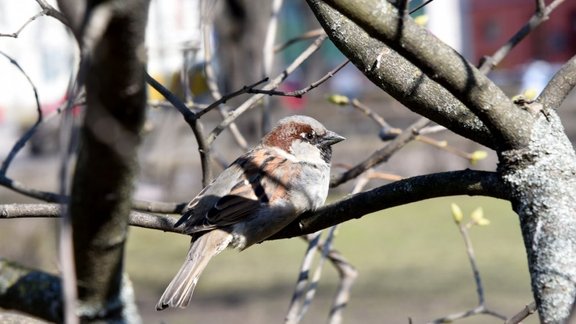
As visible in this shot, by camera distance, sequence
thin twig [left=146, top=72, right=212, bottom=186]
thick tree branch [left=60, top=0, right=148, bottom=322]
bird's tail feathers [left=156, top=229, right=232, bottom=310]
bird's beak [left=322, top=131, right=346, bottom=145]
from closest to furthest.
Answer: thick tree branch [left=60, top=0, right=148, bottom=322] → thin twig [left=146, top=72, right=212, bottom=186] → bird's tail feathers [left=156, top=229, right=232, bottom=310] → bird's beak [left=322, top=131, right=346, bottom=145]

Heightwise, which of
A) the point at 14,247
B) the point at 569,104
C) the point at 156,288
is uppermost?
the point at 569,104

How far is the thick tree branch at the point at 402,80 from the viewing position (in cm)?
187

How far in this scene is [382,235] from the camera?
1226 cm

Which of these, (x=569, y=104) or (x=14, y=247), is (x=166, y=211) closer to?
(x=14, y=247)

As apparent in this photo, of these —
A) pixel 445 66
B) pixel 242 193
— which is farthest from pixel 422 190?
pixel 242 193

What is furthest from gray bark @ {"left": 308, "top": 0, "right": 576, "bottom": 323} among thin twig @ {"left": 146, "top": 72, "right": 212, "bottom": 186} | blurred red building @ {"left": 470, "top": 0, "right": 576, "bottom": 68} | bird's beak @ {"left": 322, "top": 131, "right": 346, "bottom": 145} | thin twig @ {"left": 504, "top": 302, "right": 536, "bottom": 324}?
blurred red building @ {"left": 470, "top": 0, "right": 576, "bottom": 68}

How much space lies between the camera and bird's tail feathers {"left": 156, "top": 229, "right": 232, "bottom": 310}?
8.75 ft

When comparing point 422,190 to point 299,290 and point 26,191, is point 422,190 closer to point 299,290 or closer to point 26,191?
point 299,290

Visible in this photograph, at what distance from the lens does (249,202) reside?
309cm

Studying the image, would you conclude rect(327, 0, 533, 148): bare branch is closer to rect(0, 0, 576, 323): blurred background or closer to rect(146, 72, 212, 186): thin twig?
rect(146, 72, 212, 186): thin twig

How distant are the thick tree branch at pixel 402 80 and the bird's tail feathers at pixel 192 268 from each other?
1.01 metres

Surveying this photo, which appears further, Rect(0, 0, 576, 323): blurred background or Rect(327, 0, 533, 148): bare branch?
Rect(0, 0, 576, 323): blurred background

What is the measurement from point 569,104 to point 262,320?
32.8ft

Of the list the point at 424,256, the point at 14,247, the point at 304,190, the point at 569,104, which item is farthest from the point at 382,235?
the point at 304,190
